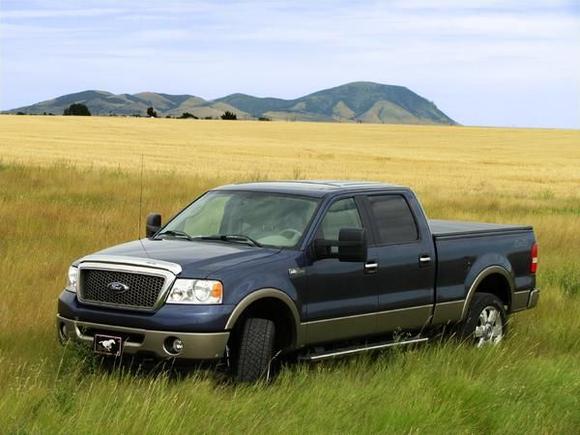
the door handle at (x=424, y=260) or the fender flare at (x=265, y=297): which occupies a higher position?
the door handle at (x=424, y=260)

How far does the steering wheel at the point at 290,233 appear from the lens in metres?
8.39

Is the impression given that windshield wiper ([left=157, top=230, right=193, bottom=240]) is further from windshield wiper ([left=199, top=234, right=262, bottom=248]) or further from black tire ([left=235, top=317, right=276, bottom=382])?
black tire ([left=235, top=317, right=276, bottom=382])

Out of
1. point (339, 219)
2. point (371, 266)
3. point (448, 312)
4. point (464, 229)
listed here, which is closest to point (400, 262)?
point (371, 266)

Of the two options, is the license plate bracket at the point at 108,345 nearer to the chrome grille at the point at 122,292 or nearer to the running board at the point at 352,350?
the chrome grille at the point at 122,292

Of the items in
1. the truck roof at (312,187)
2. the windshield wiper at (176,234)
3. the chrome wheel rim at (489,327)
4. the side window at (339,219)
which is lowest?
the chrome wheel rim at (489,327)

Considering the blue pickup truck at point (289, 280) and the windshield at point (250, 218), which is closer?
the blue pickup truck at point (289, 280)

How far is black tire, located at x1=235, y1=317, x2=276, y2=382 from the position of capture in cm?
763

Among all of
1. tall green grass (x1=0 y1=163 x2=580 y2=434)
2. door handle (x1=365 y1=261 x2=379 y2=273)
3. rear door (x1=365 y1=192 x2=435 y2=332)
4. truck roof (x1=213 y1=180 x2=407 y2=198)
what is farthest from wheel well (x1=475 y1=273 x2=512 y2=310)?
door handle (x1=365 y1=261 x2=379 y2=273)

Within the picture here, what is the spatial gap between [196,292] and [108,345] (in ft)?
2.38

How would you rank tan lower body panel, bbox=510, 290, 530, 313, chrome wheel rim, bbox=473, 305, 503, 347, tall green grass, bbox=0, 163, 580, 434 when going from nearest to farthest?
tall green grass, bbox=0, 163, 580, 434, chrome wheel rim, bbox=473, 305, 503, 347, tan lower body panel, bbox=510, 290, 530, 313

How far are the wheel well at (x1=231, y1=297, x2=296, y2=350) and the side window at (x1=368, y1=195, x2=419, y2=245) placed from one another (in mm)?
1322

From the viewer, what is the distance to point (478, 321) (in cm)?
991

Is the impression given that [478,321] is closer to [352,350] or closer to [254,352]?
[352,350]

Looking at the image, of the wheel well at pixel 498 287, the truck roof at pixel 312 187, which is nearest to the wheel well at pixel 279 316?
the truck roof at pixel 312 187
